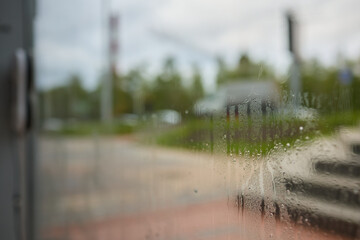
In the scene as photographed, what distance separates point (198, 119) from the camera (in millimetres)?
716

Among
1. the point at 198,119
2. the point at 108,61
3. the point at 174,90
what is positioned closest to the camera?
the point at 198,119

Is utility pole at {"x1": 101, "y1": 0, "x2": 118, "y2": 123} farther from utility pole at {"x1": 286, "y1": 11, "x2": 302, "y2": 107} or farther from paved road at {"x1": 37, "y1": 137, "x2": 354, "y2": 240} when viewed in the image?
utility pole at {"x1": 286, "y1": 11, "x2": 302, "y2": 107}

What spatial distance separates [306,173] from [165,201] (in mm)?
657

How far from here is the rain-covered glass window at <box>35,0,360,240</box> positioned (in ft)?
1.33

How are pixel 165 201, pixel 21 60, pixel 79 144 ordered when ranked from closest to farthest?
1. pixel 165 201
2. pixel 21 60
3. pixel 79 144

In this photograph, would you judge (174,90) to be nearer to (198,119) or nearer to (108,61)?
(198,119)

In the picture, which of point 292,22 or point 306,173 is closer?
point 306,173

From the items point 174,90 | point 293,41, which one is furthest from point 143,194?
point 293,41

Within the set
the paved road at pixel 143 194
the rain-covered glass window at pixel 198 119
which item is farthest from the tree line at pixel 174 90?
the paved road at pixel 143 194

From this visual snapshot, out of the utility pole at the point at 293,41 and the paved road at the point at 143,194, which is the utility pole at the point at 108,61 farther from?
the utility pole at the point at 293,41

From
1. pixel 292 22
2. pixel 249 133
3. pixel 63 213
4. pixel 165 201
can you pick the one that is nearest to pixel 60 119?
pixel 63 213

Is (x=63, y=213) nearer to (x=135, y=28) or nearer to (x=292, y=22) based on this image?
(x=135, y=28)

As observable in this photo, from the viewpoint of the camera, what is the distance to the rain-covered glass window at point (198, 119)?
41 cm

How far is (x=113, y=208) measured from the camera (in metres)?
1.51
